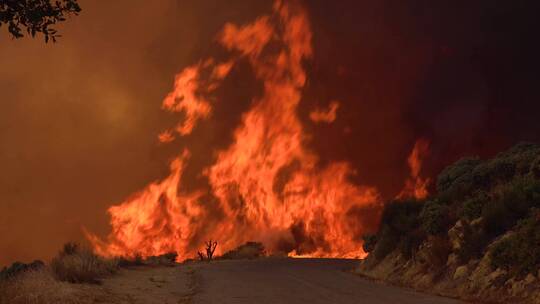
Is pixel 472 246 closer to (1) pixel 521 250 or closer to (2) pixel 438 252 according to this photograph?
(2) pixel 438 252

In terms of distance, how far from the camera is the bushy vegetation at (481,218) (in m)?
15.8

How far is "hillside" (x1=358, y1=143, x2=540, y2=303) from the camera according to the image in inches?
596

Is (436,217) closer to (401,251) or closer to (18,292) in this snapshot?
(401,251)

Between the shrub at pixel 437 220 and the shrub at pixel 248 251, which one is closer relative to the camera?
the shrub at pixel 437 220

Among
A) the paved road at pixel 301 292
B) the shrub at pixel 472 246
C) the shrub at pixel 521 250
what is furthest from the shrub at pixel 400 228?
the shrub at pixel 521 250

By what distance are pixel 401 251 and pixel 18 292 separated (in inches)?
621

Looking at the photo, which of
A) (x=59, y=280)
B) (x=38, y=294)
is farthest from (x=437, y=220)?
(x=38, y=294)

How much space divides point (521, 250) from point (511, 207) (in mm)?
3375

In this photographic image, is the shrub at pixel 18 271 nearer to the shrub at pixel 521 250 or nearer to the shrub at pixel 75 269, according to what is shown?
Result: the shrub at pixel 75 269

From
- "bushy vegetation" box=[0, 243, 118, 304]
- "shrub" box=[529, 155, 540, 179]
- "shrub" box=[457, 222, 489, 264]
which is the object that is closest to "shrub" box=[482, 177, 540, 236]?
"shrub" box=[457, 222, 489, 264]

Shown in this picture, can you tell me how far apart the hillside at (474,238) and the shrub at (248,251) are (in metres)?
32.2

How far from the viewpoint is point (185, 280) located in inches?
939

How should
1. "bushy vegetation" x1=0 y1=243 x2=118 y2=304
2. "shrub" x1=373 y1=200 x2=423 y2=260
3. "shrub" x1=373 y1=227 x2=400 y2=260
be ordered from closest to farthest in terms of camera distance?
"bushy vegetation" x1=0 y1=243 x2=118 y2=304
"shrub" x1=373 y1=200 x2=423 y2=260
"shrub" x1=373 y1=227 x2=400 y2=260

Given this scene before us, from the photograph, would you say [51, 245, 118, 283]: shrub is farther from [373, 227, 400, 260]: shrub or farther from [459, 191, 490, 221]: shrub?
[459, 191, 490, 221]: shrub
